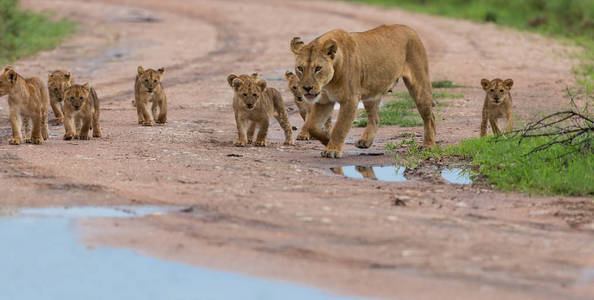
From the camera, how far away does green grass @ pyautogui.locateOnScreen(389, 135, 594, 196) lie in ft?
26.8

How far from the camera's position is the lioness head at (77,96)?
10.8m

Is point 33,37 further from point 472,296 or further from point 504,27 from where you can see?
point 472,296

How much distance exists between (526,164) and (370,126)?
8.17 feet

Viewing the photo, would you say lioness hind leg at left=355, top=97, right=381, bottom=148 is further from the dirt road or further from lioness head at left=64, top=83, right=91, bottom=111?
lioness head at left=64, top=83, right=91, bottom=111

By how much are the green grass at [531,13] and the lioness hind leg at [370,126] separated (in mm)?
10272

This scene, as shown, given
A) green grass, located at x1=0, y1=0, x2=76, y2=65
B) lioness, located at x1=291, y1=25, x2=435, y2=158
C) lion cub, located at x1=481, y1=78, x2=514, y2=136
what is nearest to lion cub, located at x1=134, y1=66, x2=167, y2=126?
lioness, located at x1=291, y1=25, x2=435, y2=158

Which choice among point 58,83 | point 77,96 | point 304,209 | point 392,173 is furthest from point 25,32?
point 304,209

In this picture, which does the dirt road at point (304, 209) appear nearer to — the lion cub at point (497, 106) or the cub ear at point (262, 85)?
the lion cub at point (497, 106)

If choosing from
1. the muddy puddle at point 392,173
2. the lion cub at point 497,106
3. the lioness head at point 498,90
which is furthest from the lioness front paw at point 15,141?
the lioness head at point 498,90

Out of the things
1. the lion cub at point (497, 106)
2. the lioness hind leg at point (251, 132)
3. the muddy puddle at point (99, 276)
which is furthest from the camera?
the lion cub at point (497, 106)

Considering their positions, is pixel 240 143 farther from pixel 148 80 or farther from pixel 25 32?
pixel 25 32

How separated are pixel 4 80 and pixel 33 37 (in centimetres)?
1217

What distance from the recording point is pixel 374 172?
9.34 metres

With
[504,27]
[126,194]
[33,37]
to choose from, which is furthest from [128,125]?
[504,27]
